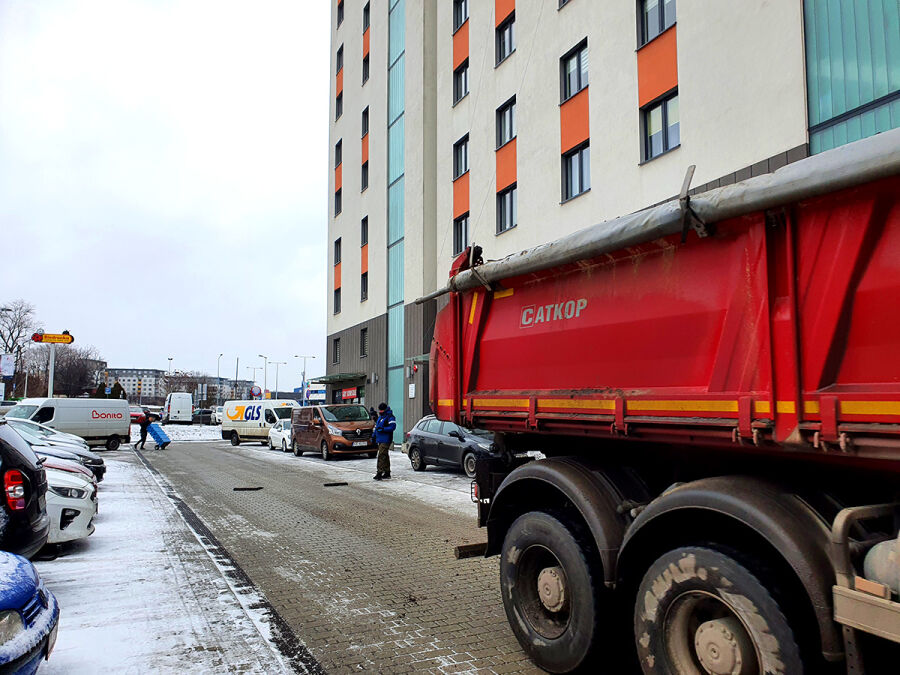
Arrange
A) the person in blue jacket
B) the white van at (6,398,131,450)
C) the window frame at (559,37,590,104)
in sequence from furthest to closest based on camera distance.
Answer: the white van at (6,398,131,450) < the window frame at (559,37,590,104) < the person in blue jacket

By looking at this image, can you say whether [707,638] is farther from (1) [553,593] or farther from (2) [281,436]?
(2) [281,436]

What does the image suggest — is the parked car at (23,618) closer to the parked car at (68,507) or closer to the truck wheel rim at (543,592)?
the truck wheel rim at (543,592)

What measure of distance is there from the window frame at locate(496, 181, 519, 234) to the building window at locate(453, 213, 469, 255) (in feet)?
7.36

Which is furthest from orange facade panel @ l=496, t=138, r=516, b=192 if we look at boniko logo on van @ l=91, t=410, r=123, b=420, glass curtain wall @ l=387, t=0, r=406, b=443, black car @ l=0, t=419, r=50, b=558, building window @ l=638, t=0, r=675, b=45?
black car @ l=0, t=419, r=50, b=558

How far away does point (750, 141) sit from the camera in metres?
12.2

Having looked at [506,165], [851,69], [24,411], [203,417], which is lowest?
[203,417]

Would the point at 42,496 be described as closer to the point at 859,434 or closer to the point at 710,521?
the point at 710,521

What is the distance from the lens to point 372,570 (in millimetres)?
6480

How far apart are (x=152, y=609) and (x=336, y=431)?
15819 millimetres

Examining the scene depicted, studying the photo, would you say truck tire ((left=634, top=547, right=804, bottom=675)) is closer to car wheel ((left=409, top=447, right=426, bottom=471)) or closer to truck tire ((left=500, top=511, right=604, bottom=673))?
truck tire ((left=500, top=511, right=604, bottom=673))

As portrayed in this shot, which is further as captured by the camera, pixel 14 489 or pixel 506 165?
pixel 506 165

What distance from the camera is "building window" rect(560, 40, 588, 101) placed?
1727 cm

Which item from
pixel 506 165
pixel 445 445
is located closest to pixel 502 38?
pixel 506 165

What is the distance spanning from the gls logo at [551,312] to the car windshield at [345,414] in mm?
17633
